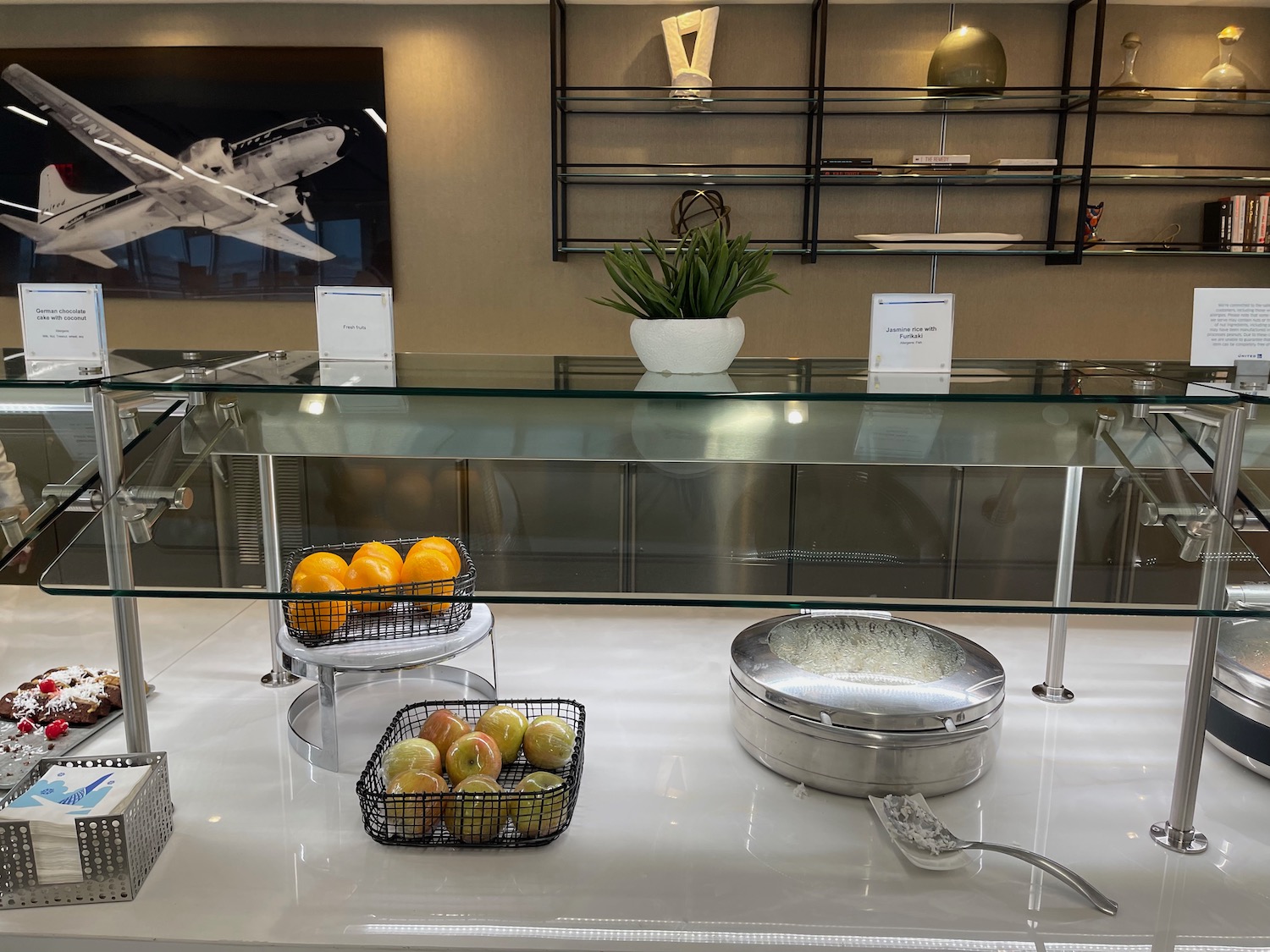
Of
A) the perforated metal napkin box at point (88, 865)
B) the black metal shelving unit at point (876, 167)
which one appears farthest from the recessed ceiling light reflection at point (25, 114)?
the perforated metal napkin box at point (88, 865)

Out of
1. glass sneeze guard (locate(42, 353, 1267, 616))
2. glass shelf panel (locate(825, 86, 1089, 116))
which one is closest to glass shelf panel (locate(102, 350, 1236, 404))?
glass sneeze guard (locate(42, 353, 1267, 616))

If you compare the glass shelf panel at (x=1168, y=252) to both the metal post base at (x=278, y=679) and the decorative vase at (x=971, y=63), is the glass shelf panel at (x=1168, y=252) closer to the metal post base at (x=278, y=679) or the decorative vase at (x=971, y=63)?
the decorative vase at (x=971, y=63)

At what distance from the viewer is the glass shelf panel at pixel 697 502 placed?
1013 millimetres

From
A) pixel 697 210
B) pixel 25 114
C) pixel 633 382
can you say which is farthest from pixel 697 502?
pixel 25 114

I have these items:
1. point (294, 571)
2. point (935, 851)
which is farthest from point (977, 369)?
point (294, 571)

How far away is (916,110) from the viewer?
3.33 meters

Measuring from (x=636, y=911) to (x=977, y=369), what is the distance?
89cm

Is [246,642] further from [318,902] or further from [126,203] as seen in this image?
[126,203]

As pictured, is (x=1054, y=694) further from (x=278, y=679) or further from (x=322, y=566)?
(x=278, y=679)

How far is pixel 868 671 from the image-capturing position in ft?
4.47

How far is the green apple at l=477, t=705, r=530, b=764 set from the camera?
1303 millimetres

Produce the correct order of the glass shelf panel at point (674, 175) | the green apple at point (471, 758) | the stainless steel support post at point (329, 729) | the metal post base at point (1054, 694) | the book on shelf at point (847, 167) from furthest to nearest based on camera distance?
1. the glass shelf panel at point (674, 175)
2. the book on shelf at point (847, 167)
3. the metal post base at point (1054, 694)
4. the stainless steel support post at point (329, 729)
5. the green apple at point (471, 758)

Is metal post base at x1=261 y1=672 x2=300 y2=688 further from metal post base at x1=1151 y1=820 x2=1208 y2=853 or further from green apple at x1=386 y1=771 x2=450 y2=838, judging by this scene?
metal post base at x1=1151 y1=820 x2=1208 y2=853

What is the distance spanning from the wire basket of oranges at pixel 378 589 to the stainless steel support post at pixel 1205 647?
0.86 meters
